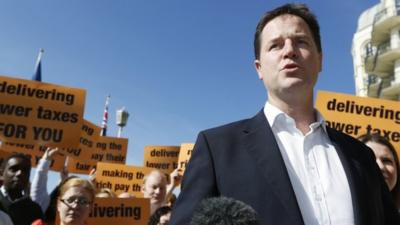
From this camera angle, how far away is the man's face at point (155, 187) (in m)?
4.95

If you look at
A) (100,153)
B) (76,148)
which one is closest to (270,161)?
Result: (76,148)

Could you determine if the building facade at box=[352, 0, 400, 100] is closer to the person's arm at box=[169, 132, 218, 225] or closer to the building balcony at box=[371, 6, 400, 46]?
the building balcony at box=[371, 6, 400, 46]

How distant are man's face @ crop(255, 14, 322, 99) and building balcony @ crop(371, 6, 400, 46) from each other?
119 feet

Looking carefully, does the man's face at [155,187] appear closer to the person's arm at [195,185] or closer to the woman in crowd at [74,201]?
the woman in crowd at [74,201]

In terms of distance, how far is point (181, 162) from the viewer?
23.6 ft

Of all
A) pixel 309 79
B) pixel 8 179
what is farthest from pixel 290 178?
pixel 8 179

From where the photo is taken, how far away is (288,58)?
149 cm

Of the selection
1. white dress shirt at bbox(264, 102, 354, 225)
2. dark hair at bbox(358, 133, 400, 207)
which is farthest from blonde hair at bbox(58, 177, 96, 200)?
white dress shirt at bbox(264, 102, 354, 225)

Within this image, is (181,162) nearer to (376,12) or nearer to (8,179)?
(8,179)

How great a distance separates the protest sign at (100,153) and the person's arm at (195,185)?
6226 mm

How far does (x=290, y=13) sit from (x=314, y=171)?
0.56m

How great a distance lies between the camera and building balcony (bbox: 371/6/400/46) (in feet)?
115

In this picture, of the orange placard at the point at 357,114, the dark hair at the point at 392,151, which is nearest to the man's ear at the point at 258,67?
the dark hair at the point at 392,151

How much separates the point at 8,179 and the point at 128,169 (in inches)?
132
